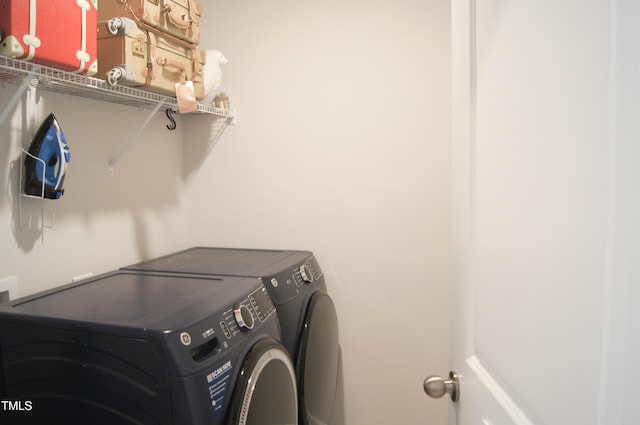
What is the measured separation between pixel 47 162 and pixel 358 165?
1.35 m

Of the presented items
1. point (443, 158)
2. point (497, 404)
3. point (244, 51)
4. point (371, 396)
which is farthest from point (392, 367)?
point (244, 51)

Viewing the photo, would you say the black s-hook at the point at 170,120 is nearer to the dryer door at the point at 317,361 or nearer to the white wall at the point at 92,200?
the white wall at the point at 92,200

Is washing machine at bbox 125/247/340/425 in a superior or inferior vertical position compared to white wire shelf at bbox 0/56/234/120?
inferior

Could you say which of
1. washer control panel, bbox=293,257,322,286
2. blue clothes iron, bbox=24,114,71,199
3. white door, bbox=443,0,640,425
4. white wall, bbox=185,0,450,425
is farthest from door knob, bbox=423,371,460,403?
blue clothes iron, bbox=24,114,71,199

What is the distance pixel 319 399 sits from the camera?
1698 millimetres

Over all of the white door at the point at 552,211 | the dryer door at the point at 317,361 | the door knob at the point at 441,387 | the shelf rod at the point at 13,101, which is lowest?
the dryer door at the point at 317,361

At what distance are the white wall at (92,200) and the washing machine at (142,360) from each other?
21 centimetres

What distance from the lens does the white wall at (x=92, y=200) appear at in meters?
1.35

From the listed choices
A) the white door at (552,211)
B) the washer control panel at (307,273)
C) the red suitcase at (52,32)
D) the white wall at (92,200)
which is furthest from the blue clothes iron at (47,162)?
the white door at (552,211)

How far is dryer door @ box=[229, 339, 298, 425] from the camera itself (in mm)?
1066

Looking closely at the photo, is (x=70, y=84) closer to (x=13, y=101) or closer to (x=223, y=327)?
(x=13, y=101)

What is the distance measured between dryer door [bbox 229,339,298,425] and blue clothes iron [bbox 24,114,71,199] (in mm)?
897

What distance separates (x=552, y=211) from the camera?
606 millimetres

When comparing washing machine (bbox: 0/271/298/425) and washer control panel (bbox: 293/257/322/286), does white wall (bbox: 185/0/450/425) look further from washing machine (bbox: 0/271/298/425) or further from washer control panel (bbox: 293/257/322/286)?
washing machine (bbox: 0/271/298/425)
